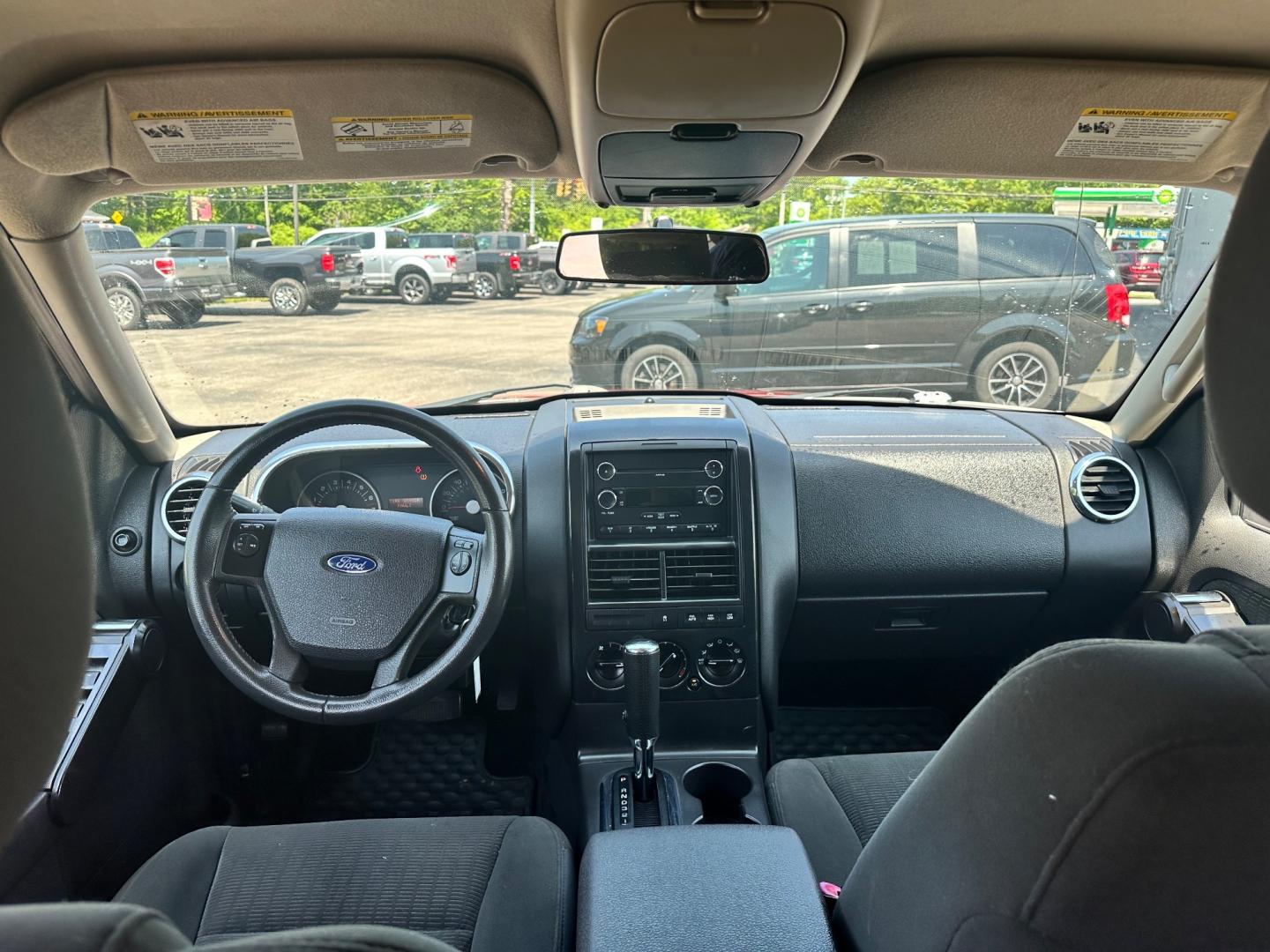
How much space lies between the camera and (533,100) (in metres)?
2.19

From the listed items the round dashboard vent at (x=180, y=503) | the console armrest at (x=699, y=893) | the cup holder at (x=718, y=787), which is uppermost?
the round dashboard vent at (x=180, y=503)

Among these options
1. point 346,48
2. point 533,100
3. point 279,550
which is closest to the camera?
point 346,48

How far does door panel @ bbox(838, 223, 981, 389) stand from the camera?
379 cm

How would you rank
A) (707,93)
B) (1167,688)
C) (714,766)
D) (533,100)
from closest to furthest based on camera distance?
(1167,688), (707,93), (533,100), (714,766)

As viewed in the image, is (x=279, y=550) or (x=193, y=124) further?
(x=279, y=550)

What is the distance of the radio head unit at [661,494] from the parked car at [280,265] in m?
1.40

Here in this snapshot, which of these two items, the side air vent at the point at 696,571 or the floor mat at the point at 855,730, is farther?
the floor mat at the point at 855,730

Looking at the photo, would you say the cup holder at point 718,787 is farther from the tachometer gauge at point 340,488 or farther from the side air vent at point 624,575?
the tachometer gauge at point 340,488

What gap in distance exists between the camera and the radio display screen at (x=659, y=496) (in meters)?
2.79

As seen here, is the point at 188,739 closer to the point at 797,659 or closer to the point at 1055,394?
the point at 797,659

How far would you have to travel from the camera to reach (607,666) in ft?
9.25

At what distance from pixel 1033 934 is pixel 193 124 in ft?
7.70

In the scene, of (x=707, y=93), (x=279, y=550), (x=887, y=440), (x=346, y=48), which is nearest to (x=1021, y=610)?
(x=887, y=440)

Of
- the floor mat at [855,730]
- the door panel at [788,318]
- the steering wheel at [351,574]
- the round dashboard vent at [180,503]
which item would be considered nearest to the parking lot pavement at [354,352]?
the round dashboard vent at [180,503]
